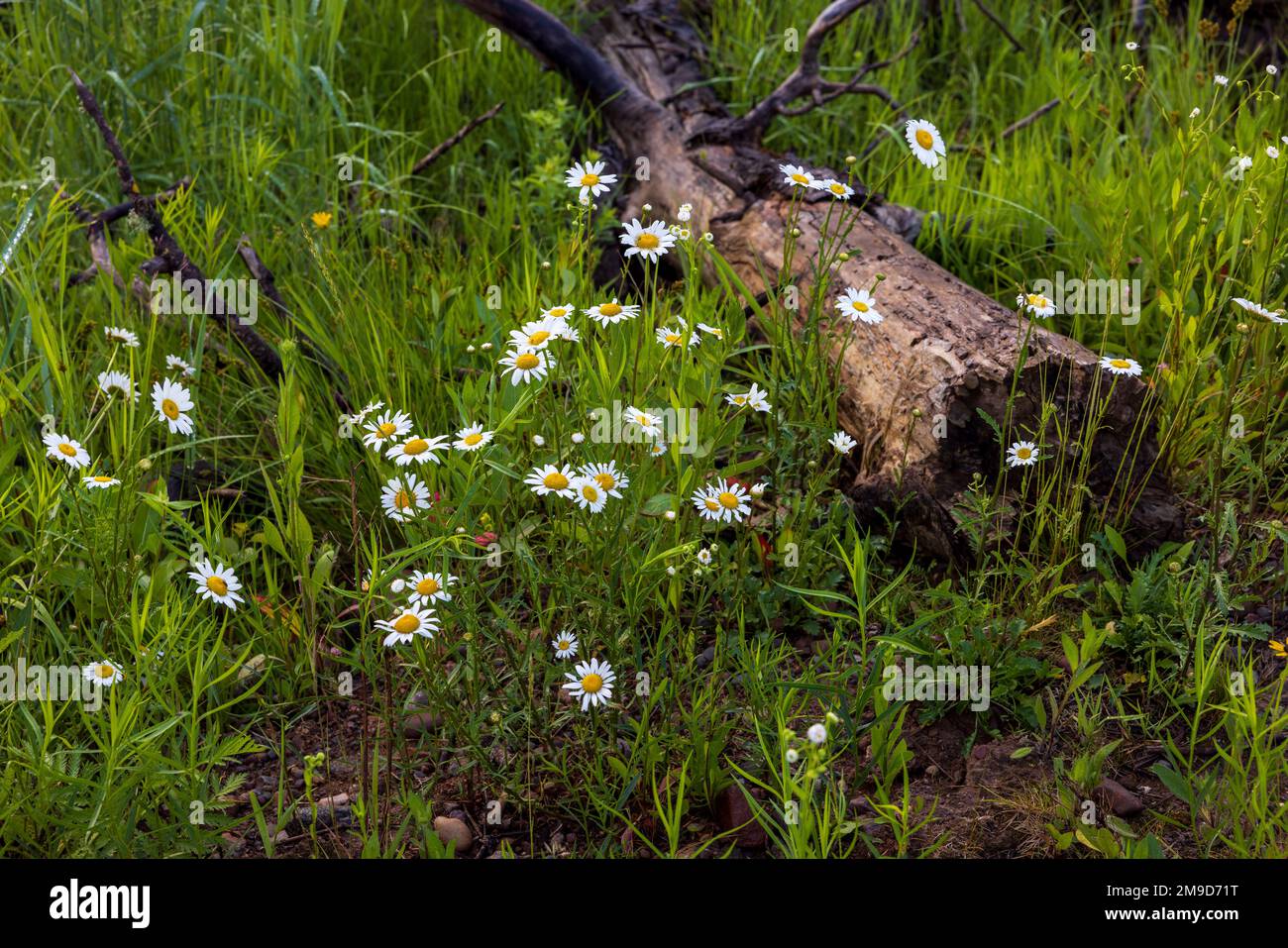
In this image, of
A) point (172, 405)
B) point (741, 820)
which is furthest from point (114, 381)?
point (741, 820)

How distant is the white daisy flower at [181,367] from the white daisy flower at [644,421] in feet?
3.67

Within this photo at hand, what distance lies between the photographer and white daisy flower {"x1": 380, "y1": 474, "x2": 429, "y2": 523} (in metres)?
2.00

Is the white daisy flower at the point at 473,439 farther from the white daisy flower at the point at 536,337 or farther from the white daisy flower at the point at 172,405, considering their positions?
the white daisy flower at the point at 172,405

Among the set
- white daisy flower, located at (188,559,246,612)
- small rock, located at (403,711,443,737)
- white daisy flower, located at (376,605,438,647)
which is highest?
white daisy flower, located at (188,559,246,612)

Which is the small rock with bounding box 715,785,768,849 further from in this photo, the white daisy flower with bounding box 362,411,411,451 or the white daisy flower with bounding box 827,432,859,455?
the white daisy flower with bounding box 362,411,411,451

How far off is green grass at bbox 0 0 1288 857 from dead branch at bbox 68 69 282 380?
2.8 inches

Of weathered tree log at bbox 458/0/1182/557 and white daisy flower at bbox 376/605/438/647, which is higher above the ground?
weathered tree log at bbox 458/0/1182/557

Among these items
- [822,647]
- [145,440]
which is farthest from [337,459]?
[822,647]

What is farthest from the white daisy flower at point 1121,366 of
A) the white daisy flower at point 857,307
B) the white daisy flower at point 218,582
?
the white daisy flower at point 218,582

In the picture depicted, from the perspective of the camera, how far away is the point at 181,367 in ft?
8.89

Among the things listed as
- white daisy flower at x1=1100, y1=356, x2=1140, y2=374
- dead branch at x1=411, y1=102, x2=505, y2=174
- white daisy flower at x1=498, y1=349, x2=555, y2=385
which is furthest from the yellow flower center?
dead branch at x1=411, y1=102, x2=505, y2=174

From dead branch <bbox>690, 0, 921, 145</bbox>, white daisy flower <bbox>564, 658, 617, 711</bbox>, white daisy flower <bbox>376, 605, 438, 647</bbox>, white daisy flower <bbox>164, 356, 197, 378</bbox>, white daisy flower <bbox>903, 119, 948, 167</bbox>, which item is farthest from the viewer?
dead branch <bbox>690, 0, 921, 145</bbox>

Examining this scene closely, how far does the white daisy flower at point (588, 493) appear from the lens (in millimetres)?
2025

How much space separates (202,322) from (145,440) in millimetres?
346
